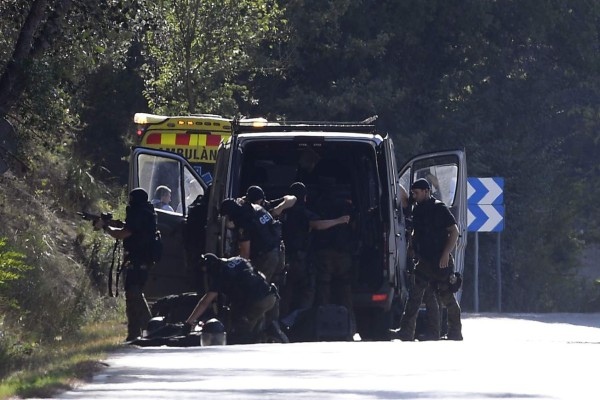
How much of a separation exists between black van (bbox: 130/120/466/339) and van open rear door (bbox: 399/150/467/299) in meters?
0.01

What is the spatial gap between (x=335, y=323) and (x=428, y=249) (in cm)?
160

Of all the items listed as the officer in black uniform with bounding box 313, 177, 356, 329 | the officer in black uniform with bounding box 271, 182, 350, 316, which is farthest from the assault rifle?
the officer in black uniform with bounding box 313, 177, 356, 329

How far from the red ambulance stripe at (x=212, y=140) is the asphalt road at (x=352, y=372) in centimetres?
783

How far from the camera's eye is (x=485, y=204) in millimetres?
29469

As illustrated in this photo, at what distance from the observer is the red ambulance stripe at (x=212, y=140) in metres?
22.8

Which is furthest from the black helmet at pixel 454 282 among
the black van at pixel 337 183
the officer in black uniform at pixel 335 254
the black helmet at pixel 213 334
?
the black helmet at pixel 213 334

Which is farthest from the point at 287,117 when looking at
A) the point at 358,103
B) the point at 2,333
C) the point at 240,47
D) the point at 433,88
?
the point at 2,333

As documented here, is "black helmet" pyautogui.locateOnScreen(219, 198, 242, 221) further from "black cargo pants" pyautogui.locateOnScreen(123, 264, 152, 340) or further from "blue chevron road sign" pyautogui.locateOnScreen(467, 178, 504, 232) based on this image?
"blue chevron road sign" pyautogui.locateOnScreen(467, 178, 504, 232)

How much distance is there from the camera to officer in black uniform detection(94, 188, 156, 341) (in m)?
17.1

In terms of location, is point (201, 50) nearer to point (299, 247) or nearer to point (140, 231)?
point (299, 247)

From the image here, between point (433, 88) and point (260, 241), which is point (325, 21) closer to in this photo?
point (433, 88)

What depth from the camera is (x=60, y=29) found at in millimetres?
17781

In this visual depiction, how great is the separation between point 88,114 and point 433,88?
11.4 metres

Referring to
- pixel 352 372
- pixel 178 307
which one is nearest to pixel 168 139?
pixel 178 307
